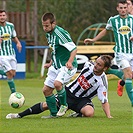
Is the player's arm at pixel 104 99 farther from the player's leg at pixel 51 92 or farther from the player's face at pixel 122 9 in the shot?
the player's face at pixel 122 9

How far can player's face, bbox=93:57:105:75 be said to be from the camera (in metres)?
10.2

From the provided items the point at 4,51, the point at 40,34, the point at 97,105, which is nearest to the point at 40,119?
the point at 97,105

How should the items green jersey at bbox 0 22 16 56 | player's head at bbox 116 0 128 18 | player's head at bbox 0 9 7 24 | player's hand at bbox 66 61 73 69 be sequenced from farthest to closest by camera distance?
green jersey at bbox 0 22 16 56, player's head at bbox 0 9 7 24, player's head at bbox 116 0 128 18, player's hand at bbox 66 61 73 69

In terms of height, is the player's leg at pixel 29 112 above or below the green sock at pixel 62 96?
below

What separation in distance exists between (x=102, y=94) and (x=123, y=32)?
9.22ft

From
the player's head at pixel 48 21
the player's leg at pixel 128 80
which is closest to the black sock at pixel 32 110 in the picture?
the player's head at pixel 48 21

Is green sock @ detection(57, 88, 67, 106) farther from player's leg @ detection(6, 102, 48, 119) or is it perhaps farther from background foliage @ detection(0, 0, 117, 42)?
background foliage @ detection(0, 0, 117, 42)

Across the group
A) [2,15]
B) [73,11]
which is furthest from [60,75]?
[73,11]

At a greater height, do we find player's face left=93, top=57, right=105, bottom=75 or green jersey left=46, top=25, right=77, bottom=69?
green jersey left=46, top=25, right=77, bottom=69

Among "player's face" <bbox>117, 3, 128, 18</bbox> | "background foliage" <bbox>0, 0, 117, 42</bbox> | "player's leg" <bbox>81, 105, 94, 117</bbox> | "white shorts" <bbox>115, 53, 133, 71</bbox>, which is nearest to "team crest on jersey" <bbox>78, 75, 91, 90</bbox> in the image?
"player's leg" <bbox>81, 105, 94, 117</bbox>

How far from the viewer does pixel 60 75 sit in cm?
1030

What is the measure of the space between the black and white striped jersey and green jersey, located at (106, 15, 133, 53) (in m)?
2.33

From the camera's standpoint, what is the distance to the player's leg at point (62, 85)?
1020 centimetres

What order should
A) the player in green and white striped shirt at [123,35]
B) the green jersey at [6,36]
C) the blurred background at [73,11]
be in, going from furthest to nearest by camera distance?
the blurred background at [73,11] → the green jersey at [6,36] → the player in green and white striped shirt at [123,35]
